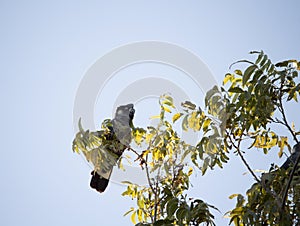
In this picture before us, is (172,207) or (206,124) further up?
(206,124)

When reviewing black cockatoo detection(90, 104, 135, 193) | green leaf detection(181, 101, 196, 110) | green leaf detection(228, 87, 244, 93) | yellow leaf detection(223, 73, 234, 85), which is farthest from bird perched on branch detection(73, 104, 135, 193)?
green leaf detection(228, 87, 244, 93)

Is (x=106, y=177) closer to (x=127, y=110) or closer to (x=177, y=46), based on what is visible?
(x=127, y=110)

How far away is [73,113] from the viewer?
415cm

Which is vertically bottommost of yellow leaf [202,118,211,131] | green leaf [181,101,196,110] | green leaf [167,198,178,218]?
green leaf [167,198,178,218]

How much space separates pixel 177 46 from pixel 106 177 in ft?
6.56

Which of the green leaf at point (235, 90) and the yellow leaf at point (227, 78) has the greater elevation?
the yellow leaf at point (227, 78)

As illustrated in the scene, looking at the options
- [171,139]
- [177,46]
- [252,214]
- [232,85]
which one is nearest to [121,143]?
[171,139]

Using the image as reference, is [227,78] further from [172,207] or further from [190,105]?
[172,207]

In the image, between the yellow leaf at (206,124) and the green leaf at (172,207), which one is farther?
the yellow leaf at (206,124)

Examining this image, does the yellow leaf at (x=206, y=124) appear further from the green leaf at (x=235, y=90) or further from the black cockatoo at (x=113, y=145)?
the black cockatoo at (x=113, y=145)

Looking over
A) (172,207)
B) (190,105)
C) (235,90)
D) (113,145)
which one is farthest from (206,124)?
(113,145)

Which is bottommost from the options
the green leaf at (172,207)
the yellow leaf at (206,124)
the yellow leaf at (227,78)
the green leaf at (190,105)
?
the green leaf at (172,207)

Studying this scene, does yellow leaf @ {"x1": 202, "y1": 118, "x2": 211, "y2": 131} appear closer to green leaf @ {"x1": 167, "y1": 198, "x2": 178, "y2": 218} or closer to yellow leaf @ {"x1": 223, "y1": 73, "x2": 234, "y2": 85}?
yellow leaf @ {"x1": 223, "y1": 73, "x2": 234, "y2": 85}

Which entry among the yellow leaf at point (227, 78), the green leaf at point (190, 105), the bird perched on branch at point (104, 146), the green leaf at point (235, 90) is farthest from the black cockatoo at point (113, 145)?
the green leaf at point (235, 90)
